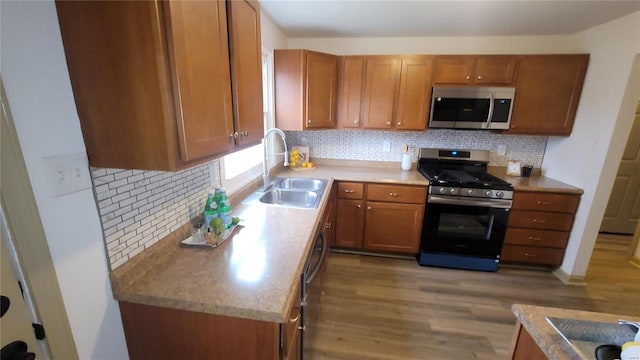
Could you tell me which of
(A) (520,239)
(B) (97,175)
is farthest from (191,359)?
(A) (520,239)

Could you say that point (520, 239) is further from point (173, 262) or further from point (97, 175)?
point (97, 175)

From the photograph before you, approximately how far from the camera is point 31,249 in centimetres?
73

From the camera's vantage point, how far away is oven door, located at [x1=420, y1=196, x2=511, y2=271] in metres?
2.58

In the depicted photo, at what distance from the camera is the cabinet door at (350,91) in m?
2.79

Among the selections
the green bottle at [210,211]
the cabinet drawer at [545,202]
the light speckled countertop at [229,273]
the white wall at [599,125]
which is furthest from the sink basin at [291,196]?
the white wall at [599,125]

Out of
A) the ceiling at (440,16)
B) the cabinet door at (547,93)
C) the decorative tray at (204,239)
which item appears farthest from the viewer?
the cabinet door at (547,93)

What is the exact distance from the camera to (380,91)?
2793 millimetres

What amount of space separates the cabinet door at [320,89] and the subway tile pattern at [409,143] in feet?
1.33

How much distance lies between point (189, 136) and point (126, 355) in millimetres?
922

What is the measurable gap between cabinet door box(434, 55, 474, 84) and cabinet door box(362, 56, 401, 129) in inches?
16.0

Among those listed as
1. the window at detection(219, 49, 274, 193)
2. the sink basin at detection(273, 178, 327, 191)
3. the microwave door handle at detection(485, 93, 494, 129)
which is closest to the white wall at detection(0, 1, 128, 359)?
the window at detection(219, 49, 274, 193)

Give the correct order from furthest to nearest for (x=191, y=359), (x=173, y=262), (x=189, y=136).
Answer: (x=173, y=262) → (x=191, y=359) → (x=189, y=136)

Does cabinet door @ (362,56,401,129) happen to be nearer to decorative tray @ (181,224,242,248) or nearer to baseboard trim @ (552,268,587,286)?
decorative tray @ (181,224,242,248)

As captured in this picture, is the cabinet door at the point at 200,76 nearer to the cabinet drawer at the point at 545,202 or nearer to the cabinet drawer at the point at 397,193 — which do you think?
the cabinet drawer at the point at 397,193
